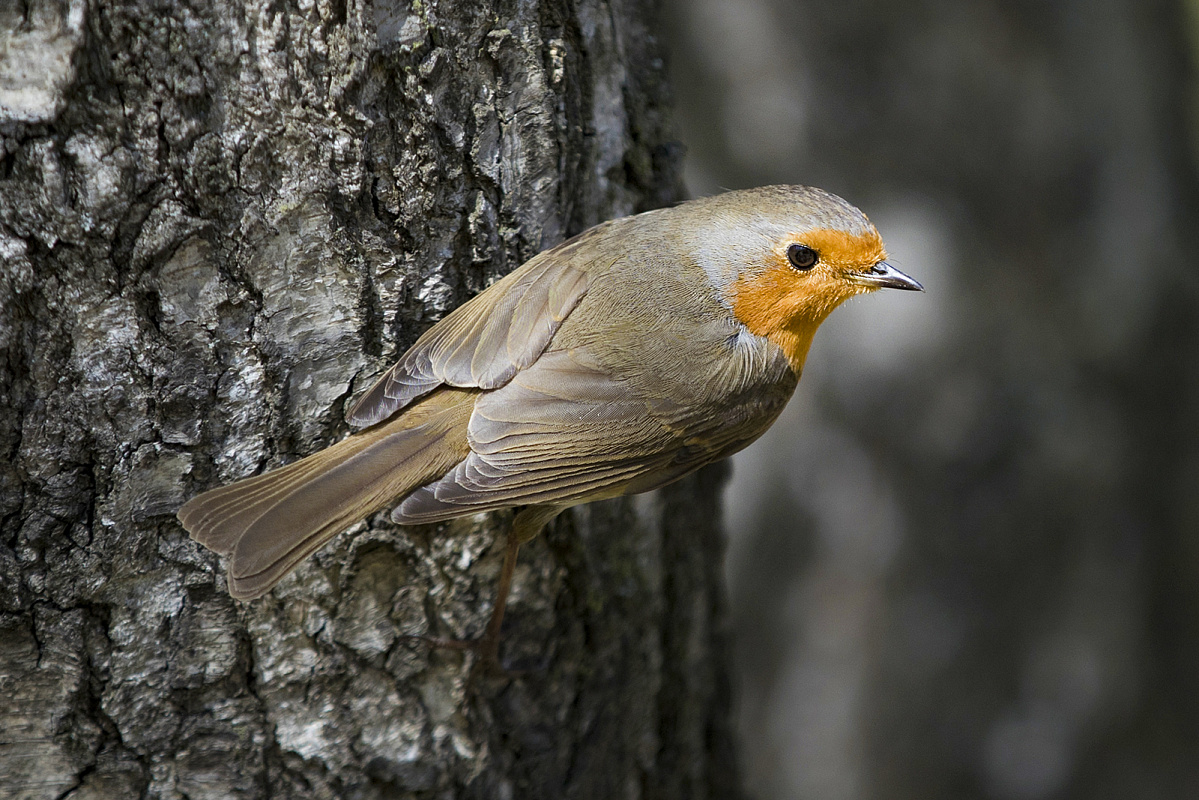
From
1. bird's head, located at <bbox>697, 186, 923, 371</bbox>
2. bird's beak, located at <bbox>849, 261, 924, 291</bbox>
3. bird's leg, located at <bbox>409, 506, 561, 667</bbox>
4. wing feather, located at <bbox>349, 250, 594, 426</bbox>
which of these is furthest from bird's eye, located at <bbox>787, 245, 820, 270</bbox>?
bird's leg, located at <bbox>409, 506, 561, 667</bbox>

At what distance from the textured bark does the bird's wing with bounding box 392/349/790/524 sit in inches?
9.2

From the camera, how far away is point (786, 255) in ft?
7.39

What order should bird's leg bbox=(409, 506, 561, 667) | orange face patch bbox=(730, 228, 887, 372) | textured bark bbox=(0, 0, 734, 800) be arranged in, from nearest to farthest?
textured bark bbox=(0, 0, 734, 800)
bird's leg bbox=(409, 506, 561, 667)
orange face patch bbox=(730, 228, 887, 372)

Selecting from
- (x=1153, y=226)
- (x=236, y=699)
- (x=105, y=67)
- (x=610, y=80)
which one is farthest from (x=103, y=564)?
(x=1153, y=226)

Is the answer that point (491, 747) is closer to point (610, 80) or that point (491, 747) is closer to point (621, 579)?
point (621, 579)

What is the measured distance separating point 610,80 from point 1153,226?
10.7 ft

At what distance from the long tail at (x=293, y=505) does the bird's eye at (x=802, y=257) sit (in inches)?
39.9

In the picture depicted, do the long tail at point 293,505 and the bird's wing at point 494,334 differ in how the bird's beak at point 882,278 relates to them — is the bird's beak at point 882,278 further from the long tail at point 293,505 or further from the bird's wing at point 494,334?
the long tail at point 293,505

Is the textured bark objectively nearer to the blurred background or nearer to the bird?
the bird

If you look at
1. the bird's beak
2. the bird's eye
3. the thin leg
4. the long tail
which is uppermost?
the bird's eye

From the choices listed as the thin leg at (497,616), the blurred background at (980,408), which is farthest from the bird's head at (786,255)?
the blurred background at (980,408)

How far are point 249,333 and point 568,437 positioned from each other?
0.69m

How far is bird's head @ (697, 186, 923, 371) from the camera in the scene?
2.23 metres

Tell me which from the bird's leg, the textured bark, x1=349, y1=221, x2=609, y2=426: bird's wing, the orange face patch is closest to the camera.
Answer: the textured bark
